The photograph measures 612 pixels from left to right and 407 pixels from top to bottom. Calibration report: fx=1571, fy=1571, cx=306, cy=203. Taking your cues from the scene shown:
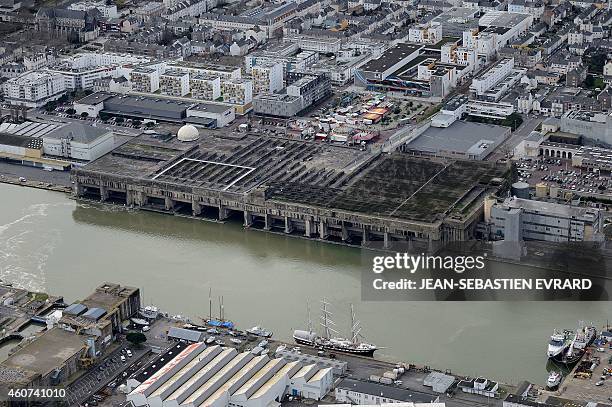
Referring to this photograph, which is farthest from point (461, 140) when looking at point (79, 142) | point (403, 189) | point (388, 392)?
point (388, 392)

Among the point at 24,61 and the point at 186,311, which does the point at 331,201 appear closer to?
the point at 186,311

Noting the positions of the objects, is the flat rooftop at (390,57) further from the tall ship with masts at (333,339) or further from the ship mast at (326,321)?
the tall ship with masts at (333,339)

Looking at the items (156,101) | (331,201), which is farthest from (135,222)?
(156,101)

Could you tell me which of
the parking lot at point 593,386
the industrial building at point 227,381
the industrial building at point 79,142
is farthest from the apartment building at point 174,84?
the parking lot at point 593,386

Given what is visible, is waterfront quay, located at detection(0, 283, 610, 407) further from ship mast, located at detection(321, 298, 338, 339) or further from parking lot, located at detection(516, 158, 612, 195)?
parking lot, located at detection(516, 158, 612, 195)

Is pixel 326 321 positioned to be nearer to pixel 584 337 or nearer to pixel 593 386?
pixel 584 337
